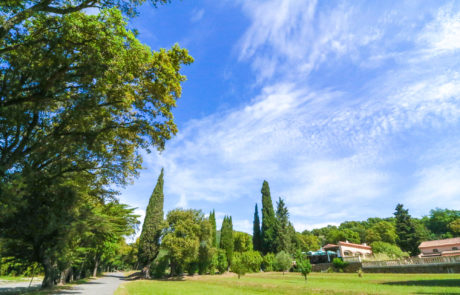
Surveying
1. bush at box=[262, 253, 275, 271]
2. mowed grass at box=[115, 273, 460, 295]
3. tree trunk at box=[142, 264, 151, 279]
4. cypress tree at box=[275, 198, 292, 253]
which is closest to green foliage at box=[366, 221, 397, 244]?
cypress tree at box=[275, 198, 292, 253]

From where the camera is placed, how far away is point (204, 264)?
38.2 metres

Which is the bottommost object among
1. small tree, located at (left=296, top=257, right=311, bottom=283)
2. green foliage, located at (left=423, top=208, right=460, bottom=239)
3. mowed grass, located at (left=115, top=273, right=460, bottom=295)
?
mowed grass, located at (left=115, top=273, right=460, bottom=295)

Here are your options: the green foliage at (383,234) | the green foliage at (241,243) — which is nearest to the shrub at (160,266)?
the green foliage at (241,243)

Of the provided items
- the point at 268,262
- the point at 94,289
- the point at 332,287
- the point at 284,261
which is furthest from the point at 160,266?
the point at 332,287

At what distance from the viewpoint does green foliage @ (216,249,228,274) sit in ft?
135

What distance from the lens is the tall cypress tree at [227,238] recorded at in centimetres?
4419

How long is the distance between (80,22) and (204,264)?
38463 millimetres

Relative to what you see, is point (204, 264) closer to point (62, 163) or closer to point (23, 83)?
point (62, 163)

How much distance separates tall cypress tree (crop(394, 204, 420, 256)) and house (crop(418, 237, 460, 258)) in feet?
13.5

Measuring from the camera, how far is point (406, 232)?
50.1 metres

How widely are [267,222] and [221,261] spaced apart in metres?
15.8

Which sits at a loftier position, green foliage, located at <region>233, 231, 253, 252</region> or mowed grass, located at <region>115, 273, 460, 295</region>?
green foliage, located at <region>233, 231, 253, 252</region>

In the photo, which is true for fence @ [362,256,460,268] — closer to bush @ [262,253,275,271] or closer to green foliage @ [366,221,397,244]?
bush @ [262,253,275,271]

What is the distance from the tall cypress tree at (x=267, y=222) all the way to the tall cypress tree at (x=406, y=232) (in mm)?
28001
